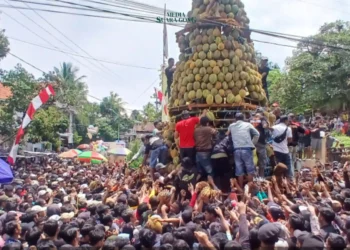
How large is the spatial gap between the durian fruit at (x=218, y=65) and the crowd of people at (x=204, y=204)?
29.5 inches

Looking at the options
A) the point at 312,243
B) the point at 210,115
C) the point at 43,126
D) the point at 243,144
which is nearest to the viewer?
the point at 312,243

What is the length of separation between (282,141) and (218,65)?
2383 millimetres

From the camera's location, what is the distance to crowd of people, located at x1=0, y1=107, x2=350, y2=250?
5547 millimetres

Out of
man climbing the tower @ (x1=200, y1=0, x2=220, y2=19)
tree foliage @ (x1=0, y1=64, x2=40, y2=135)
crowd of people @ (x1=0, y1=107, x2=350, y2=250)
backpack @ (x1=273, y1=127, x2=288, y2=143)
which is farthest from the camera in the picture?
tree foliage @ (x1=0, y1=64, x2=40, y2=135)

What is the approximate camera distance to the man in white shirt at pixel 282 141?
1027 cm

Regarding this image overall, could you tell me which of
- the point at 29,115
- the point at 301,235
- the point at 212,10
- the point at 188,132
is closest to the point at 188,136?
the point at 188,132

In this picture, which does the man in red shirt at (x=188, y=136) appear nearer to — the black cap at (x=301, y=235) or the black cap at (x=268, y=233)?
the black cap at (x=301, y=235)

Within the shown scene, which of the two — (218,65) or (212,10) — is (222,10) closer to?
(212,10)

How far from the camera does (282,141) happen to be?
10.4 metres

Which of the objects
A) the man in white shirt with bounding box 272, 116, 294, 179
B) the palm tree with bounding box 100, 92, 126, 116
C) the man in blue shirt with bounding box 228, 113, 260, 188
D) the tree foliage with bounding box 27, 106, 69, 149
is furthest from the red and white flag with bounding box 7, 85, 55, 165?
the palm tree with bounding box 100, 92, 126, 116

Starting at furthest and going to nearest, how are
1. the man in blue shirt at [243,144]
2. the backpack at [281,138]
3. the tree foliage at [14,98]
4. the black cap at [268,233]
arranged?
the tree foliage at [14,98] < the backpack at [281,138] < the man in blue shirt at [243,144] < the black cap at [268,233]

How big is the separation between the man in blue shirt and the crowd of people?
21 millimetres

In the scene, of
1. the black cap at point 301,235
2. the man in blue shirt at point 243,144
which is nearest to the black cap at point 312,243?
the black cap at point 301,235

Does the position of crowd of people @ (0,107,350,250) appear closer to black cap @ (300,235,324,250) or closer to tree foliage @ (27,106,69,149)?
black cap @ (300,235,324,250)
